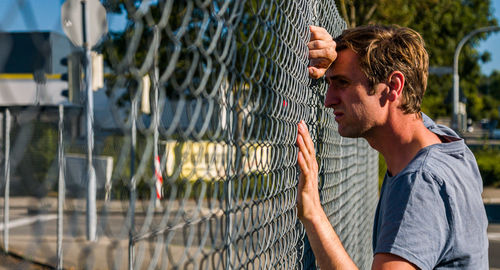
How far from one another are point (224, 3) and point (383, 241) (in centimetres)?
77

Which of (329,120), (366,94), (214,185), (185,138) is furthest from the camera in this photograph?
(329,120)

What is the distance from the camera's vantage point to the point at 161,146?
86 cm

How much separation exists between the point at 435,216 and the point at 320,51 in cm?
Answer: 76

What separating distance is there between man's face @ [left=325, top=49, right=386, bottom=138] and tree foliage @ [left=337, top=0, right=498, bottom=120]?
1438 centimetres

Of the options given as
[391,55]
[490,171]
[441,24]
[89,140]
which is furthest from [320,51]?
[441,24]

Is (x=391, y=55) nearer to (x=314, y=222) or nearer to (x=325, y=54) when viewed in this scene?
(x=325, y=54)

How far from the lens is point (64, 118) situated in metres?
0.63

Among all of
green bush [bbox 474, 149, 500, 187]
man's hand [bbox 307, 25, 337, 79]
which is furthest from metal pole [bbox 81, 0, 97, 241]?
green bush [bbox 474, 149, 500, 187]

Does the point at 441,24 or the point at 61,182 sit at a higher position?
the point at 441,24

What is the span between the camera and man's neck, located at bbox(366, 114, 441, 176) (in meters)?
1.91

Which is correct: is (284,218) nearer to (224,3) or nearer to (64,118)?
(224,3)

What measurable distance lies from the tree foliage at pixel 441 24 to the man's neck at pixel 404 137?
1442cm

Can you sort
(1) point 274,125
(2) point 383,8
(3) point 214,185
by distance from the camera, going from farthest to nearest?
(2) point 383,8
(1) point 274,125
(3) point 214,185

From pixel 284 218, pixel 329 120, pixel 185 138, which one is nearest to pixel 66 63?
pixel 185 138
